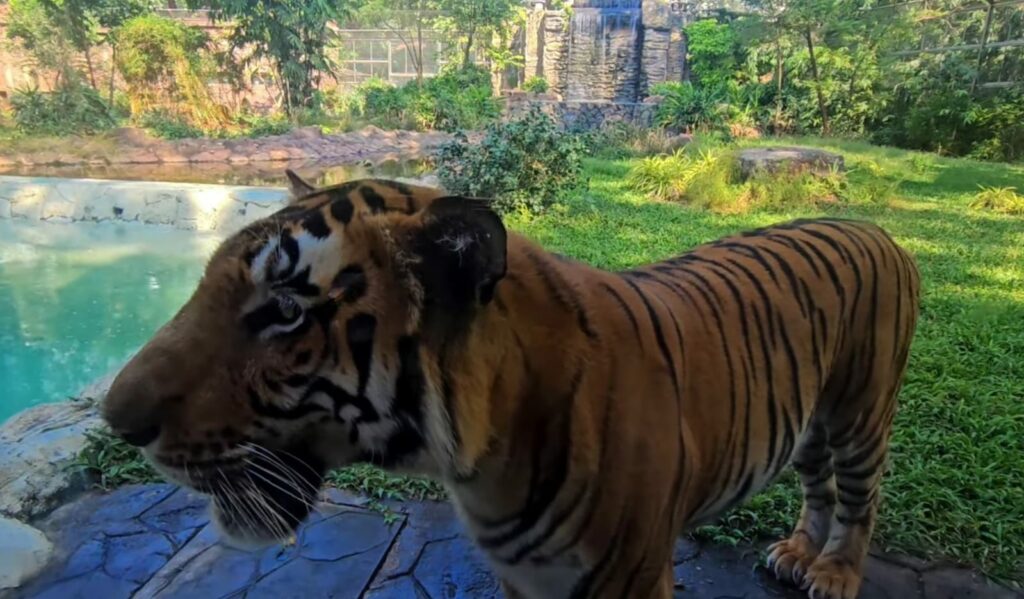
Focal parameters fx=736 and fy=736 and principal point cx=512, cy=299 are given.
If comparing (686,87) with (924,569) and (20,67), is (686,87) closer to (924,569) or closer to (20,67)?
(20,67)

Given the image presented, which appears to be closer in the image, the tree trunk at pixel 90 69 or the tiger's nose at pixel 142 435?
the tiger's nose at pixel 142 435

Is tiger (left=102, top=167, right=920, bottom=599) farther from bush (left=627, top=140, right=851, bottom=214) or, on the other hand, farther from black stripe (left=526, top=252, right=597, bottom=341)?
bush (left=627, top=140, right=851, bottom=214)

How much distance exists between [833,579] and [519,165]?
6.81m

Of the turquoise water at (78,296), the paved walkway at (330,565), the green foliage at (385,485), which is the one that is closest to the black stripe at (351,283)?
the paved walkway at (330,565)

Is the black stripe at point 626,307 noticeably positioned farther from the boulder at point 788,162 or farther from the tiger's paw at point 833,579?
the boulder at point 788,162

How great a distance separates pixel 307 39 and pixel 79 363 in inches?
677

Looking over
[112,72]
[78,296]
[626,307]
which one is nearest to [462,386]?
[626,307]

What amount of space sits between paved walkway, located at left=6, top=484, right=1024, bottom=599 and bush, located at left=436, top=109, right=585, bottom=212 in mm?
5958

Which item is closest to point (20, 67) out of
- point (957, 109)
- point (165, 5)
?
point (165, 5)

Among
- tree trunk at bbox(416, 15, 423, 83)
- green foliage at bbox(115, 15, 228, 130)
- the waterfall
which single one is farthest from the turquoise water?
the waterfall

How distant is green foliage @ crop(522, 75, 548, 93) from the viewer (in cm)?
2538

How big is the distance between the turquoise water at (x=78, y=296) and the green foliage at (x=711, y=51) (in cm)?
1607

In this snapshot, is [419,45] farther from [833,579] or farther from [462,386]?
[462,386]

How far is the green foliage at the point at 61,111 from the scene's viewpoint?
17.6m
